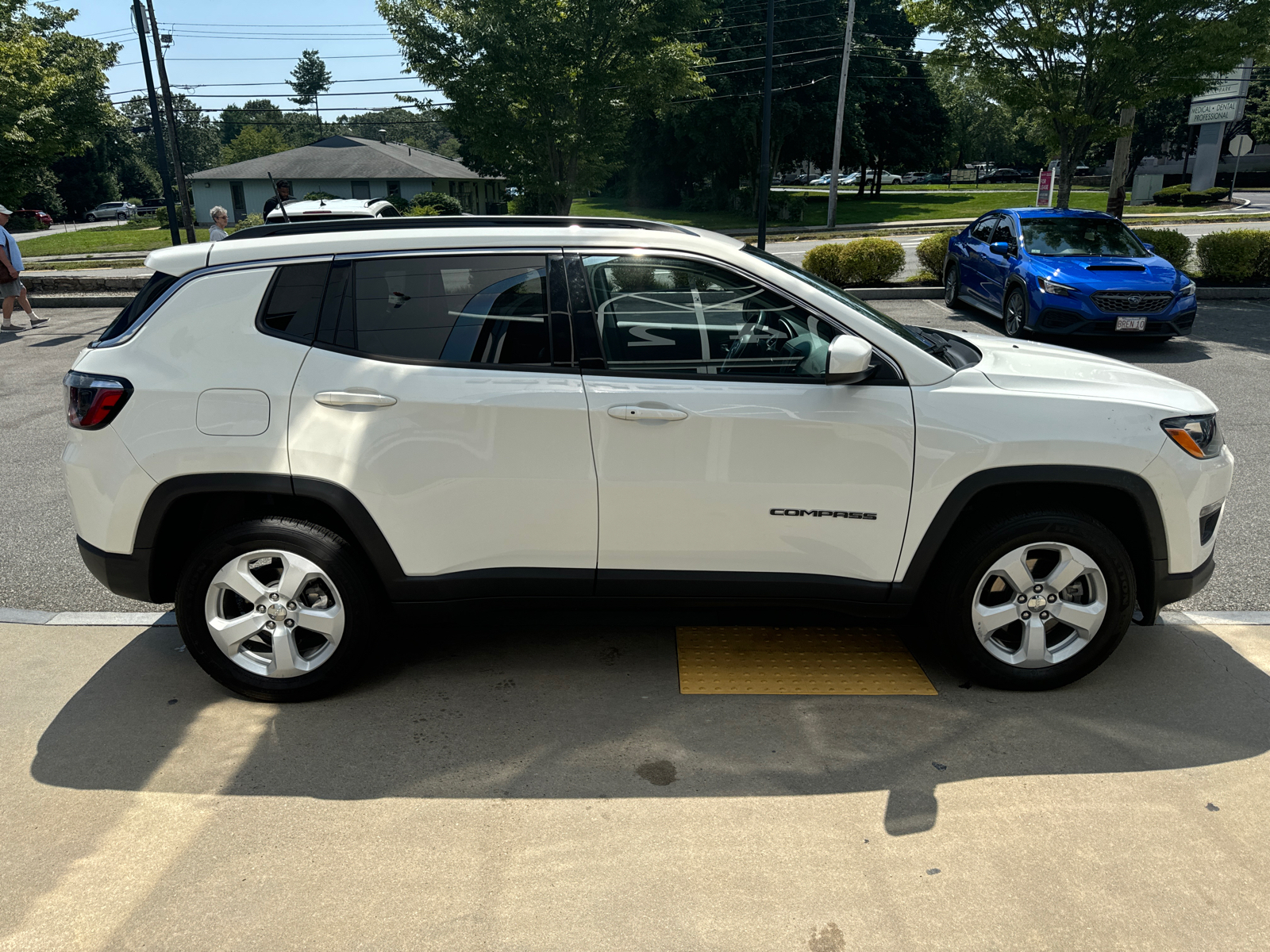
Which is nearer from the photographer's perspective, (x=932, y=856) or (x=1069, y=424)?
(x=932, y=856)

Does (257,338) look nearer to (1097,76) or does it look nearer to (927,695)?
(927,695)

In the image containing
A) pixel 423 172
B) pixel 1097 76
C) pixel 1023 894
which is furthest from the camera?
pixel 423 172

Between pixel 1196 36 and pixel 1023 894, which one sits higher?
pixel 1196 36

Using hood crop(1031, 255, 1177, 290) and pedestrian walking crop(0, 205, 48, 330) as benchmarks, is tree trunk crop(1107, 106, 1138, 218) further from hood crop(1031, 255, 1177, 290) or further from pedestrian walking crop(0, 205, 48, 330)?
pedestrian walking crop(0, 205, 48, 330)

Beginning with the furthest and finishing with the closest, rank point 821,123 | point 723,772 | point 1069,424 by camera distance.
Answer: point 821,123, point 1069,424, point 723,772

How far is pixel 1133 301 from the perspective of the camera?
1050cm

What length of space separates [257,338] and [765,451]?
1.92 meters

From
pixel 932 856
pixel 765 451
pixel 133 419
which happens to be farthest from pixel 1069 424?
pixel 133 419

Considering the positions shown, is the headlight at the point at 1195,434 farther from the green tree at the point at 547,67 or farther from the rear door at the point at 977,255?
the green tree at the point at 547,67

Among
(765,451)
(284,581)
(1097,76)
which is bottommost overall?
(284,581)

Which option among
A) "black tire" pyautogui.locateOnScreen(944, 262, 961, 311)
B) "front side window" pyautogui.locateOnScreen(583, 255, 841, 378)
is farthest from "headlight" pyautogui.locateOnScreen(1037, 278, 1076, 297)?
"front side window" pyautogui.locateOnScreen(583, 255, 841, 378)

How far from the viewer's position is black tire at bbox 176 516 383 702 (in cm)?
352

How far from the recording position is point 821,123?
150 feet

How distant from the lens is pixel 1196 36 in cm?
1367
